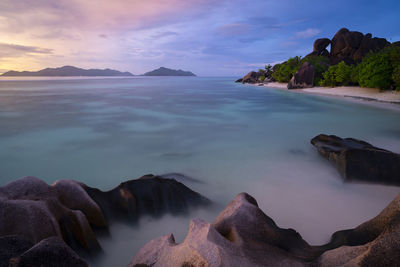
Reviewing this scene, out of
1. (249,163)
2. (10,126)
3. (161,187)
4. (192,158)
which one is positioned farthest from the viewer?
(10,126)

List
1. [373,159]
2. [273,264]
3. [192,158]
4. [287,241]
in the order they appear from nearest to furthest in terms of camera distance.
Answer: [273,264] → [287,241] → [373,159] → [192,158]

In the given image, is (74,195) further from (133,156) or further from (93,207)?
(133,156)

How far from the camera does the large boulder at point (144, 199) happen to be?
420 cm

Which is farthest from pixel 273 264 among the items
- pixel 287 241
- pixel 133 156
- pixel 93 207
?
pixel 133 156

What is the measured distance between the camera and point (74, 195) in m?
3.76

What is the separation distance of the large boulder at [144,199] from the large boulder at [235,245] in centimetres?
133

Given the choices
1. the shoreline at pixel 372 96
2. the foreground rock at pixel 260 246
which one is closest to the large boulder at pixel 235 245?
the foreground rock at pixel 260 246

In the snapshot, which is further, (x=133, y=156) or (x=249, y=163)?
(x=133, y=156)

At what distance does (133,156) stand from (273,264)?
6.12 metres


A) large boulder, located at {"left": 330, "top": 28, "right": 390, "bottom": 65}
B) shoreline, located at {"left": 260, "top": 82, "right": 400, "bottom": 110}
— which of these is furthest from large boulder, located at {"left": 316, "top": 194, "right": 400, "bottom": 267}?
large boulder, located at {"left": 330, "top": 28, "right": 390, "bottom": 65}

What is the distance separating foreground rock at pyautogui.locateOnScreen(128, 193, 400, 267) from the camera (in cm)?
218

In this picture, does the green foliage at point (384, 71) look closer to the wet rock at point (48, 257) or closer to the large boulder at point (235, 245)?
the large boulder at point (235, 245)

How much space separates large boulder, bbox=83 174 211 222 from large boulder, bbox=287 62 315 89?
44.2 metres

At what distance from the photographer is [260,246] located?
2855 mm
